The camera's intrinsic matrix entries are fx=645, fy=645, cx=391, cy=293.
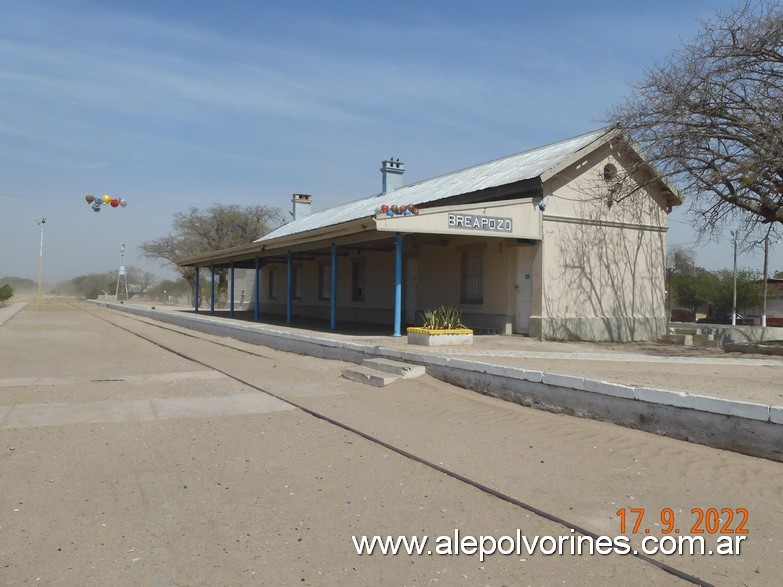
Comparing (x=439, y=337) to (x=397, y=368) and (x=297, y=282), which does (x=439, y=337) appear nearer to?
(x=397, y=368)

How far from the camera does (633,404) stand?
24.9 ft

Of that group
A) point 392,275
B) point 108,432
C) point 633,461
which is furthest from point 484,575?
point 392,275

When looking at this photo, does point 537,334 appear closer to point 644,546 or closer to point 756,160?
point 756,160

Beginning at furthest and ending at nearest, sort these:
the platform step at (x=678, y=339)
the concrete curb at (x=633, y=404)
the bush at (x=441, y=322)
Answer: the platform step at (x=678, y=339) → the bush at (x=441, y=322) → the concrete curb at (x=633, y=404)

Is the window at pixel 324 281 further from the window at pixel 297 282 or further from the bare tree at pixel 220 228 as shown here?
the bare tree at pixel 220 228

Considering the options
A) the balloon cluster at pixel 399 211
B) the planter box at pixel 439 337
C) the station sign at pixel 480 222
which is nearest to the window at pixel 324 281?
the station sign at pixel 480 222

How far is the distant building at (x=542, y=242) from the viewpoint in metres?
16.2

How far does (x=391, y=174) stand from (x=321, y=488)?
81.9 feet

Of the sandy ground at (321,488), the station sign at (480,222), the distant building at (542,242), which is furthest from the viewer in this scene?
the distant building at (542,242)

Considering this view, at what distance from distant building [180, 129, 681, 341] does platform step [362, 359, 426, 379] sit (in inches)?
135

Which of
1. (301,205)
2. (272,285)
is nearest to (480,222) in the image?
(272,285)

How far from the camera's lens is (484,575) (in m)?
3.90

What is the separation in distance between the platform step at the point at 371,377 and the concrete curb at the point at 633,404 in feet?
2.25

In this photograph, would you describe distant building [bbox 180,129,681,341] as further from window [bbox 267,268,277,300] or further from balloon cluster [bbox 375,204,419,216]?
window [bbox 267,268,277,300]
